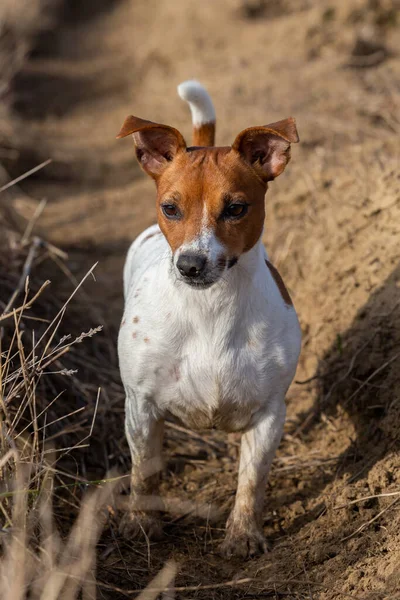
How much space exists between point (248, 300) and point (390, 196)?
89.6 inches

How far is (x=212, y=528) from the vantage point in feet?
15.5

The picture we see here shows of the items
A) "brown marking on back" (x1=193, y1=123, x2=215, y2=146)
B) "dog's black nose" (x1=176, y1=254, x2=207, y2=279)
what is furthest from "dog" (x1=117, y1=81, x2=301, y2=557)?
"brown marking on back" (x1=193, y1=123, x2=215, y2=146)

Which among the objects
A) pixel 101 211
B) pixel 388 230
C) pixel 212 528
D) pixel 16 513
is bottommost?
pixel 101 211

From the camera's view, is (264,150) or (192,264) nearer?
(192,264)

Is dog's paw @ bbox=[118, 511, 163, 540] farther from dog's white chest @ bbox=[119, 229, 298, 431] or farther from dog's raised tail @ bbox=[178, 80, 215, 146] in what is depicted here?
dog's raised tail @ bbox=[178, 80, 215, 146]

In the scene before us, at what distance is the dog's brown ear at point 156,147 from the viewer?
419cm

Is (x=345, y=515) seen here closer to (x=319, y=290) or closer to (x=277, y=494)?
(x=277, y=494)

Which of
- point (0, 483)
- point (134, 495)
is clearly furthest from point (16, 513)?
point (134, 495)

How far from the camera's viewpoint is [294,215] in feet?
24.2

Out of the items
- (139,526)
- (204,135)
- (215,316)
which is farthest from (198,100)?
(139,526)

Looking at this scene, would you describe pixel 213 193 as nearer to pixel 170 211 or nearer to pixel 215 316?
pixel 170 211

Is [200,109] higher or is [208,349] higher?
[200,109]

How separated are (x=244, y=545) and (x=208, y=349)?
1.08 meters

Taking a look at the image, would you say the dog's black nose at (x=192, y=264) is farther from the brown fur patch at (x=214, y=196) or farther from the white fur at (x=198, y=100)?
the white fur at (x=198, y=100)
